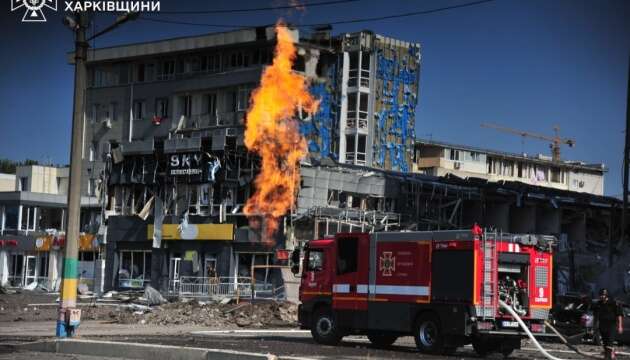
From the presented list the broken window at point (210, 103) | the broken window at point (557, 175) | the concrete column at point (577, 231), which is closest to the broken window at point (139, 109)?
the broken window at point (210, 103)

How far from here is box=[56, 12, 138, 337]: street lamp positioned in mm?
23422

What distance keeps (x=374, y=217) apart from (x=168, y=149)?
15.6 m

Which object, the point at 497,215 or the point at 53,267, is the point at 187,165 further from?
the point at 497,215

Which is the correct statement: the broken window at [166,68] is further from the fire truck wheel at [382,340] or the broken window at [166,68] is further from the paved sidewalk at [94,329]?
the fire truck wheel at [382,340]

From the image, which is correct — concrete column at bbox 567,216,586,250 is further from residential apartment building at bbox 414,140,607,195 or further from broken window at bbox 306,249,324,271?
broken window at bbox 306,249,324,271

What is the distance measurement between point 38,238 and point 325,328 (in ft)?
172

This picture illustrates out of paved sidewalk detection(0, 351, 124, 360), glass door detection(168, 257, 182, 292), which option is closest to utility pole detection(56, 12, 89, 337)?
paved sidewalk detection(0, 351, 124, 360)

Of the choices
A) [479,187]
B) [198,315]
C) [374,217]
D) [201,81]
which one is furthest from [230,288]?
[201,81]

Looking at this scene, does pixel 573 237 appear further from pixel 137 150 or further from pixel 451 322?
pixel 451 322

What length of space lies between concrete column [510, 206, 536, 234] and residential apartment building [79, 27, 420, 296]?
1426cm

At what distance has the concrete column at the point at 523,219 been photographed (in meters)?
66.8

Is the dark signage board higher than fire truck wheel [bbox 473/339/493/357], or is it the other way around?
the dark signage board

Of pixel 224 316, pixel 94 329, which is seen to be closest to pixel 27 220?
pixel 224 316

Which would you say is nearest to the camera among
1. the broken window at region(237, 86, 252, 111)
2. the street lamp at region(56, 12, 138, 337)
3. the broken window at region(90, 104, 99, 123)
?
the street lamp at region(56, 12, 138, 337)
